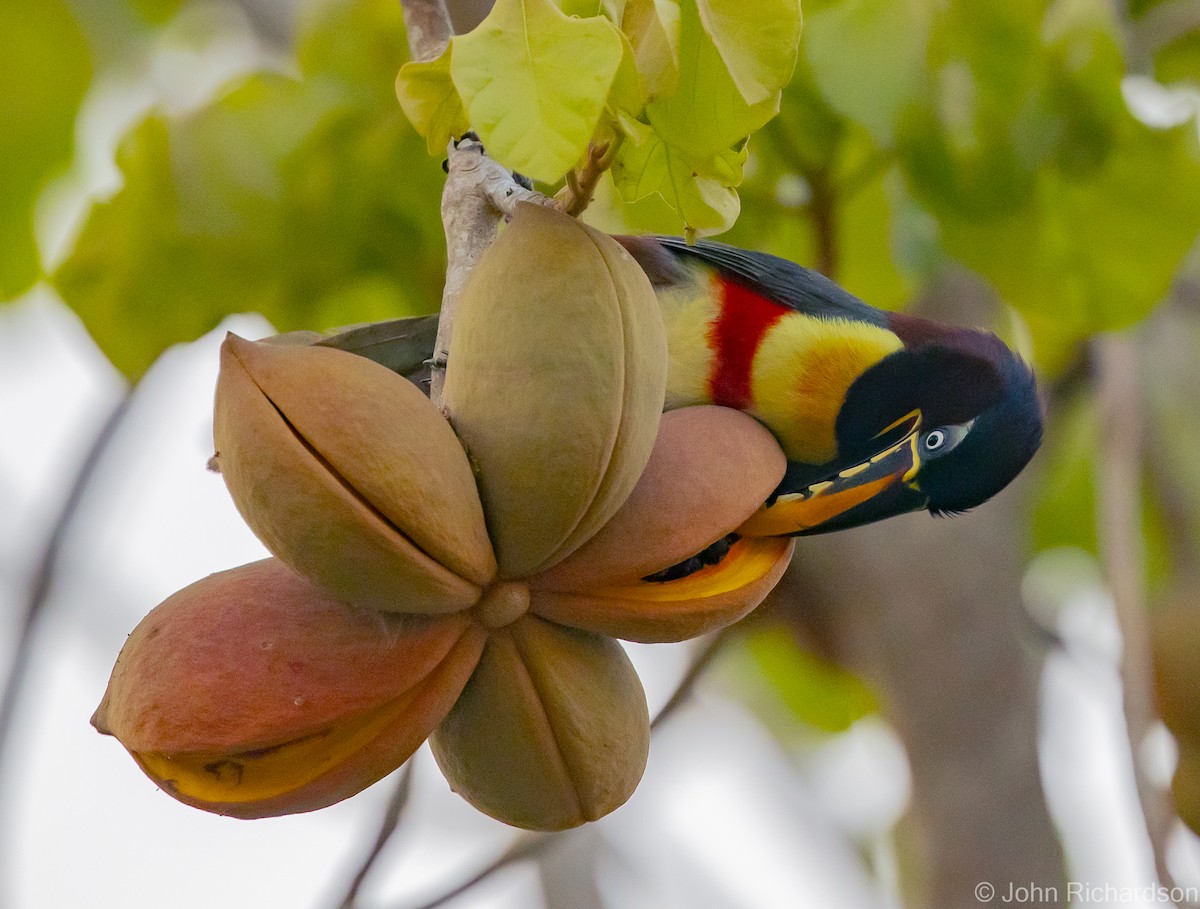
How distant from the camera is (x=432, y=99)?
2.82 feet

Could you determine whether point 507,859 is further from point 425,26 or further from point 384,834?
point 425,26

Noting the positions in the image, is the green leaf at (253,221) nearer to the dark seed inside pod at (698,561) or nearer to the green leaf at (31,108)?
the green leaf at (31,108)

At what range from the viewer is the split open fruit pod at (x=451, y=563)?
0.76 meters

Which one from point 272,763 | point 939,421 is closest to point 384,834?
point 272,763

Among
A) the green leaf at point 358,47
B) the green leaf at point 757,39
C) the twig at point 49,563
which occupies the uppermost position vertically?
the green leaf at point 757,39

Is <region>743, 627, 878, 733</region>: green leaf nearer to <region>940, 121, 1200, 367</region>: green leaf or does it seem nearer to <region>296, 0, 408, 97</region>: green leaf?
<region>940, 121, 1200, 367</region>: green leaf

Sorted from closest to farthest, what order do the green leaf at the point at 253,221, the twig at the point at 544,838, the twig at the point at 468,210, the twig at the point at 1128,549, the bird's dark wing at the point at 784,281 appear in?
the twig at the point at 468,210 < the bird's dark wing at the point at 784,281 < the twig at the point at 544,838 < the twig at the point at 1128,549 < the green leaf at the point at 253,221

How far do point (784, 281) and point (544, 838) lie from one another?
802 millimetres

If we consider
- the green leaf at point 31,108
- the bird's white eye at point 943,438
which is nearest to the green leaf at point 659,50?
the bird's white eye at point 943,438

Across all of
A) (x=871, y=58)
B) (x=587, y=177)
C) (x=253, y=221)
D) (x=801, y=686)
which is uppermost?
(x=587, y=177)

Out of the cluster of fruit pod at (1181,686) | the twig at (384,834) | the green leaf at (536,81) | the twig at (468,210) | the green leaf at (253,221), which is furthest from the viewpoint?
the cluster of fruit pod at (1181,686)

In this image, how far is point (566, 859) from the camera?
206 cm

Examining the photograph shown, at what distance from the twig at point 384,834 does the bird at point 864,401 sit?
65 cm

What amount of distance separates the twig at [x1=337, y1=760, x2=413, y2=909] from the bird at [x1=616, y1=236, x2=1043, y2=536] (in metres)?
0.65
